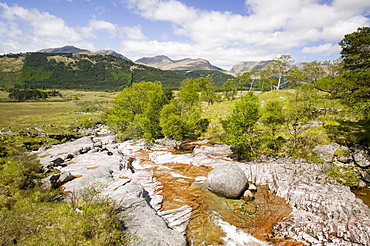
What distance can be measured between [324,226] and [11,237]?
20.3 meters

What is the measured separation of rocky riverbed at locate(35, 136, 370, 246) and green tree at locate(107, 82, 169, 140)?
55.2 feet

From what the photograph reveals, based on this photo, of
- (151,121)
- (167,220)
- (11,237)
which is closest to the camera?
(11,237)

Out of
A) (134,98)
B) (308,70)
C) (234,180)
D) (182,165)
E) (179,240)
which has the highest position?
(308,70)

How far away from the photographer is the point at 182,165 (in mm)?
27781

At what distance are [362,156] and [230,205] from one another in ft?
59.2

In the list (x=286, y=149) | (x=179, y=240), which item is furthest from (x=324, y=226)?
(x=286, y=149)

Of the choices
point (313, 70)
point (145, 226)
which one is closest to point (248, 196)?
point (145, 226)

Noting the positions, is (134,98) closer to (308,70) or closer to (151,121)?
(151,121)

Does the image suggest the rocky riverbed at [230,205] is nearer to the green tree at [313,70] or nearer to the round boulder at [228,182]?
the round boulder at [228,182]

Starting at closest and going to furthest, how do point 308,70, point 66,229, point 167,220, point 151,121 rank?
point 66,229
point 167,220
point 151,121
point 308,70

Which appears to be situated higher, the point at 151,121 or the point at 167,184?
the point at 151,121

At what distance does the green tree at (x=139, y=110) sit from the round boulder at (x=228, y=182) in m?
25.7

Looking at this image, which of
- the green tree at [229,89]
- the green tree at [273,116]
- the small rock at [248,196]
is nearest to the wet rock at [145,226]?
the small rock at [248,196]

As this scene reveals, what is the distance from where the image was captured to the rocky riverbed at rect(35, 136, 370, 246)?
1242cm
